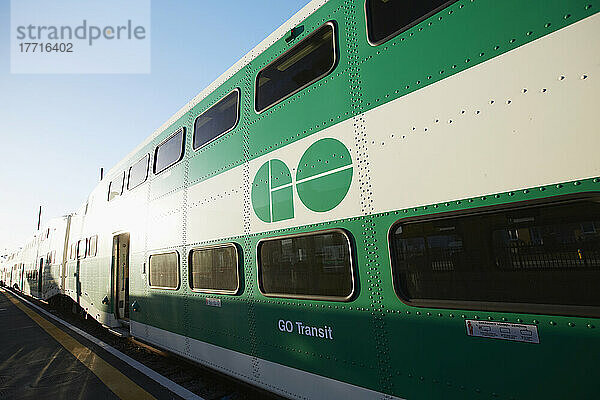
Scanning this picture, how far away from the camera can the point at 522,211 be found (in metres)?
2.13

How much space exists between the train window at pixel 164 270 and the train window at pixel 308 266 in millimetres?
2484

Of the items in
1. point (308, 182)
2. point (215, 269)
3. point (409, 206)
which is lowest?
point (215, 269)

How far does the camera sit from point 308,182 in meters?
3.50

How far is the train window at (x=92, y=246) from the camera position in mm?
9922

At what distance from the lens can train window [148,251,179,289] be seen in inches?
230

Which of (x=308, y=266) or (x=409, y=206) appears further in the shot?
(x=308, y=266)

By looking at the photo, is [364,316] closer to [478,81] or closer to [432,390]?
[432,390]

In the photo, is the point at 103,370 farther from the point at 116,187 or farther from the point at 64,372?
the point at 116,187

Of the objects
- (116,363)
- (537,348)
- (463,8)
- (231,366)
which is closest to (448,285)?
(537,348)

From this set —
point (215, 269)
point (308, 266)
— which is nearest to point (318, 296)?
point (308, 266)

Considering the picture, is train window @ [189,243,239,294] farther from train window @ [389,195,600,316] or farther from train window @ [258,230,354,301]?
train window @ [389,195,600,316]

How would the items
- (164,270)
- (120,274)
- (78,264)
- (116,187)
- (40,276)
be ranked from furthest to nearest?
1. (40,276)
2. (78,264)
3. (116,187)
4. (120,274)
5. (164,270)

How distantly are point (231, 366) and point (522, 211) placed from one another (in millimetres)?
3931

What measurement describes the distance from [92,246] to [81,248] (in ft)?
5.40
